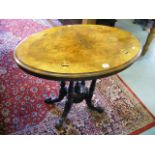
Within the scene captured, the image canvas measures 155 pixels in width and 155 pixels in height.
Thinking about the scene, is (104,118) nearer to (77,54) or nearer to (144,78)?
(77,54)

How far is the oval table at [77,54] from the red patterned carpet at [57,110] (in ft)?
0.63

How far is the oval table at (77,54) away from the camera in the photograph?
0.98m

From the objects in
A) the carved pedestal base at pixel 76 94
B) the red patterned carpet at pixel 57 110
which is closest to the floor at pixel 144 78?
the red patterned carpet at pixel 57 110

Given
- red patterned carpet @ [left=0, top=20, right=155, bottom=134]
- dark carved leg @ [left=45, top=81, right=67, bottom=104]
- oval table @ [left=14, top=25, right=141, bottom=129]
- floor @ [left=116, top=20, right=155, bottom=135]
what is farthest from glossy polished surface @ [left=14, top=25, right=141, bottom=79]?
floor @ [left=116, top=20, right=155, bottom=135]

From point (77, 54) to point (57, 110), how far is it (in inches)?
29.7

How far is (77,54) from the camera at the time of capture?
111cm

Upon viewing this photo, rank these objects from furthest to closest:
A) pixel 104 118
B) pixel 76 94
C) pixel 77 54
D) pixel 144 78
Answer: pixel 144 78 < pixel 104 118 < pixel 76 94 < pixel 77 54

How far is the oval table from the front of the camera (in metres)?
0.98

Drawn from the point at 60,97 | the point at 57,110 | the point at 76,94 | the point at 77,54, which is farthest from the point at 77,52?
the point at 57,110

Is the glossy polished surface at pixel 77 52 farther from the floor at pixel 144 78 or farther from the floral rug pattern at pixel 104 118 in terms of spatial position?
the floor at pixel 144 78

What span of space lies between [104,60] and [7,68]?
1496mm

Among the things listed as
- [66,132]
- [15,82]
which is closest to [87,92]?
[66,132]

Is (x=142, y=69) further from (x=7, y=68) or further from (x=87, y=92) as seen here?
(x=7, y=68)

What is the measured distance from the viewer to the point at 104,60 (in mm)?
1077
